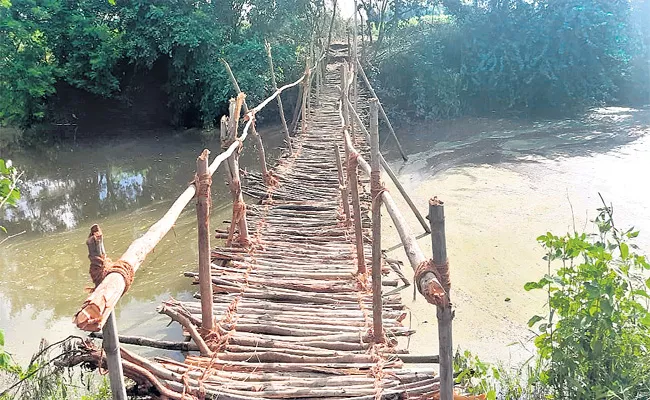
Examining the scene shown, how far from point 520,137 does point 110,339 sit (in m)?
11.0

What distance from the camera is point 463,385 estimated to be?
2.55m

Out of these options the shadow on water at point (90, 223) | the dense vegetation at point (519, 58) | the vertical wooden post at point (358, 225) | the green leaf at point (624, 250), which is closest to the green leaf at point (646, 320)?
the green leaf at point (624, 250)

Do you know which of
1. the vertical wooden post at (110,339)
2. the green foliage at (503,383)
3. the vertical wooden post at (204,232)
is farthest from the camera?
the green foliage at (503,383)

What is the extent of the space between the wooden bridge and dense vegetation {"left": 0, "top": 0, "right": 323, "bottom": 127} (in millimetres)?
8427

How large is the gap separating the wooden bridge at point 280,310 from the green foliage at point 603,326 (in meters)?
0.67

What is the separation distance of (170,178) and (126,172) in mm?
1203

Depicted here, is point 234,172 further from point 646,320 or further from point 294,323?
point 646,320

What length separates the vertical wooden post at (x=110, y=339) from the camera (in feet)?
4.59

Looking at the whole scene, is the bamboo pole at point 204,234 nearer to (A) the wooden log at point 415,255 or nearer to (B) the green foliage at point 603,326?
(A) the wooden log at point 415,255

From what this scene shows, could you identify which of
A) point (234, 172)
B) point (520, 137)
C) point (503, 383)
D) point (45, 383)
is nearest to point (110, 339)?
point (45, 383)

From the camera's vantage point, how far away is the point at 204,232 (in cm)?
254

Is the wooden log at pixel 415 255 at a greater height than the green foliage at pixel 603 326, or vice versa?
the wooden log at pixel 415 255

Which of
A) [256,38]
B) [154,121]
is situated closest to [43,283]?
[256,38]

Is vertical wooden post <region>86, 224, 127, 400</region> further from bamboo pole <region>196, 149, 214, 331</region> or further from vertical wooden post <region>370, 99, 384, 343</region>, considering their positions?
vertical wooden post <region>370, 99, 384, 343</region>
